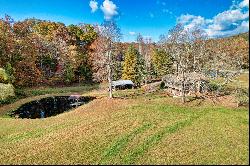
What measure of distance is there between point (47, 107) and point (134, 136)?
112 ft

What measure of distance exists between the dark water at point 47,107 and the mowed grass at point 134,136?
8992 millimetres

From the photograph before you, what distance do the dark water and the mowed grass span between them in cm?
899

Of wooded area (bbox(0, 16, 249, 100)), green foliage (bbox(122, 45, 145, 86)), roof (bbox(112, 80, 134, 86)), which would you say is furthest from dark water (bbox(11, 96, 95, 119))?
green foliage (bbox(122, 45, 145, 86))

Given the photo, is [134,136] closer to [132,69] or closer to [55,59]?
[132,69]

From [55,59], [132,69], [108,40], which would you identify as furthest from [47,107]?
[55,59]

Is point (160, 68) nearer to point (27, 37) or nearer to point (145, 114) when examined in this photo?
point (27, 37)

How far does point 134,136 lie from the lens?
35281 millimetres

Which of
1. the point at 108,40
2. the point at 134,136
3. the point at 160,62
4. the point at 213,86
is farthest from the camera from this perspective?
the point at 160,62

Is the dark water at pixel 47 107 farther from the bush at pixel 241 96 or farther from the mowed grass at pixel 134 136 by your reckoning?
the bush at pixel 241 96

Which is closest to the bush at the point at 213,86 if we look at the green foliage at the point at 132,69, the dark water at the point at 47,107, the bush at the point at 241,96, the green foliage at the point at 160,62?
the bush at the point at 241,96

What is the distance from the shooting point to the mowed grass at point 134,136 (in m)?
29.0

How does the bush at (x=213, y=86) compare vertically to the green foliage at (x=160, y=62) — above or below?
below

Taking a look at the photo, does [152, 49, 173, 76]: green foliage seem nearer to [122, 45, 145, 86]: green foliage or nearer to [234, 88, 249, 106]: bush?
[122, 45, 145, 86]: green foliage

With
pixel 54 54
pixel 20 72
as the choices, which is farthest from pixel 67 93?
pixel 54 54
